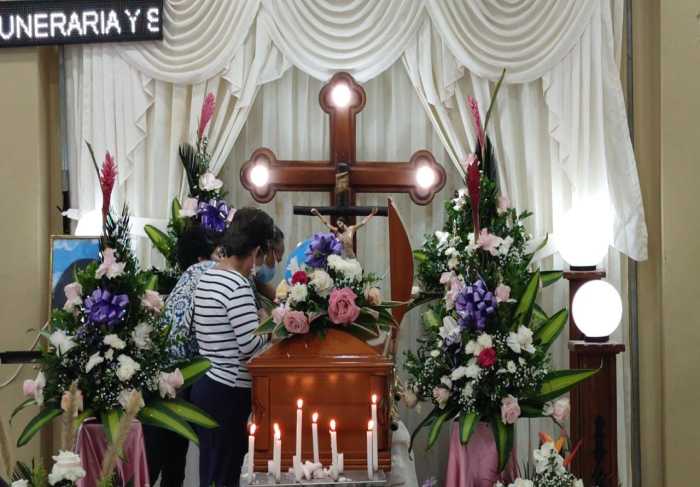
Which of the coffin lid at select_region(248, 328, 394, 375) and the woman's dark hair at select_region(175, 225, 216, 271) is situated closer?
the coffin lid at select_region(248, 328, 394, 375)

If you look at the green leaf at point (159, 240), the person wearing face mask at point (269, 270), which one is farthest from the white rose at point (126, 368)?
the green leaf at point (159, 240)

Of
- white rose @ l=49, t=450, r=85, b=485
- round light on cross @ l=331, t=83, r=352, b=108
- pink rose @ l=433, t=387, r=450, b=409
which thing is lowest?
pink rose @ l=433, t=387, r=450, b=409

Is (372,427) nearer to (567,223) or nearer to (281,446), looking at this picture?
(281,446)

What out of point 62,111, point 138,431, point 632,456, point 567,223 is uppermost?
point 62,111

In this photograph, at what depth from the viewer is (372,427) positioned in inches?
Answer: 120

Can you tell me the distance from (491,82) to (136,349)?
276cm

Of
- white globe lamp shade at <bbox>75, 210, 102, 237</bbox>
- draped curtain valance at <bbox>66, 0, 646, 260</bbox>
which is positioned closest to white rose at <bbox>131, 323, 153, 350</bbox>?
white globe lamp shade at <bbox>75, 210, 102, 237</bbox>

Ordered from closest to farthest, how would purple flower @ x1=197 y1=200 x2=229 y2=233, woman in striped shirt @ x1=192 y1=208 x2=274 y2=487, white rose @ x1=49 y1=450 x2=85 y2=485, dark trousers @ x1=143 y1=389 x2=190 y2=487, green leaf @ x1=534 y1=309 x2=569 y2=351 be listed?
white rose @ x1=49 y1=450 x2=85 y2=485
green leaf @ x1=534 y1=309 x2=569 y2=351
woman in striped shirt @ x1=192 y1=208 x2=274 y2=487
dark trousers @ x1=143 y1=389 x2=190 y2=487
purple flower @ x1=197 y1=200 x2=229 y2=233

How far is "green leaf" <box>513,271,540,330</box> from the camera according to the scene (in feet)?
11.1

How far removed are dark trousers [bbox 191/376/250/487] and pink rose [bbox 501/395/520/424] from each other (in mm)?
1083

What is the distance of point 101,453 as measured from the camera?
11.4 feet

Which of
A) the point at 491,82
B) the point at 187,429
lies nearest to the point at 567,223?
the point at 491,82

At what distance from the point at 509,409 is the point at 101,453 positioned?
4.91 ft

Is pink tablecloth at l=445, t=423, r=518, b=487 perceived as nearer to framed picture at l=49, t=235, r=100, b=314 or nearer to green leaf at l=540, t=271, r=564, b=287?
green leaf at l=540, t=271, r=564, b=287
